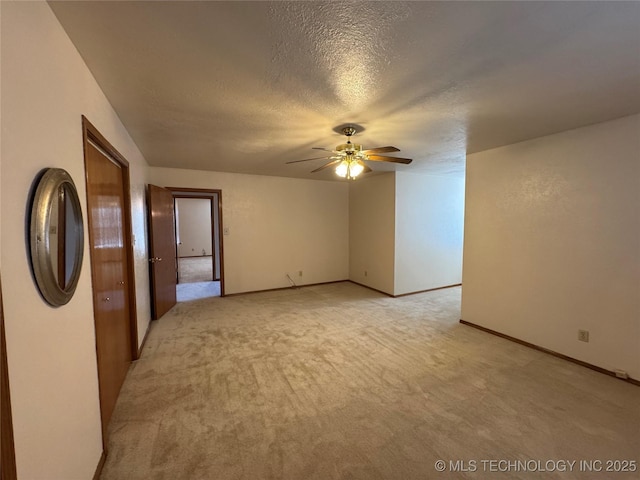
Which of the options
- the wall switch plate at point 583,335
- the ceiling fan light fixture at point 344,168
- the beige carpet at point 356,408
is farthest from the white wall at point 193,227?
the wall switch plate at point 583,335

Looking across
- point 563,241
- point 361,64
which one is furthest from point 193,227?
point 563,241

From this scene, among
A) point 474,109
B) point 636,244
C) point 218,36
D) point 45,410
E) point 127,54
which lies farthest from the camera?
point 636,244

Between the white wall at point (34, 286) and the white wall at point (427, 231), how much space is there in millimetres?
4319

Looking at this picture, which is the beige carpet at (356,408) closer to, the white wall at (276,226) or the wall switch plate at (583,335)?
the wall switch plate at (583,335)

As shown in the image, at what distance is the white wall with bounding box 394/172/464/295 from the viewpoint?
4.94m

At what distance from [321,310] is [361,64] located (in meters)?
3.47

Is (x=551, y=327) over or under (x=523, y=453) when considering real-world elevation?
over

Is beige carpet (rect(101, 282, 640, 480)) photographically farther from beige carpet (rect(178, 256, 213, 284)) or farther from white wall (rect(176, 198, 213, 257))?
white wall (rect(176, 198, 213, 257))

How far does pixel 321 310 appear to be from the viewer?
4.34 m

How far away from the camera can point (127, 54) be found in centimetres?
150

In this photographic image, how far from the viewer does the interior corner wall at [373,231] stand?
5008 millimetres

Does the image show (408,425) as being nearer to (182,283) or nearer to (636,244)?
(636,244)

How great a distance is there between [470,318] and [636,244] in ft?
6.02

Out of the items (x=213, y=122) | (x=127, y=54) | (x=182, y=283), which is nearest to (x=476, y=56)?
(x=127, y=54)
